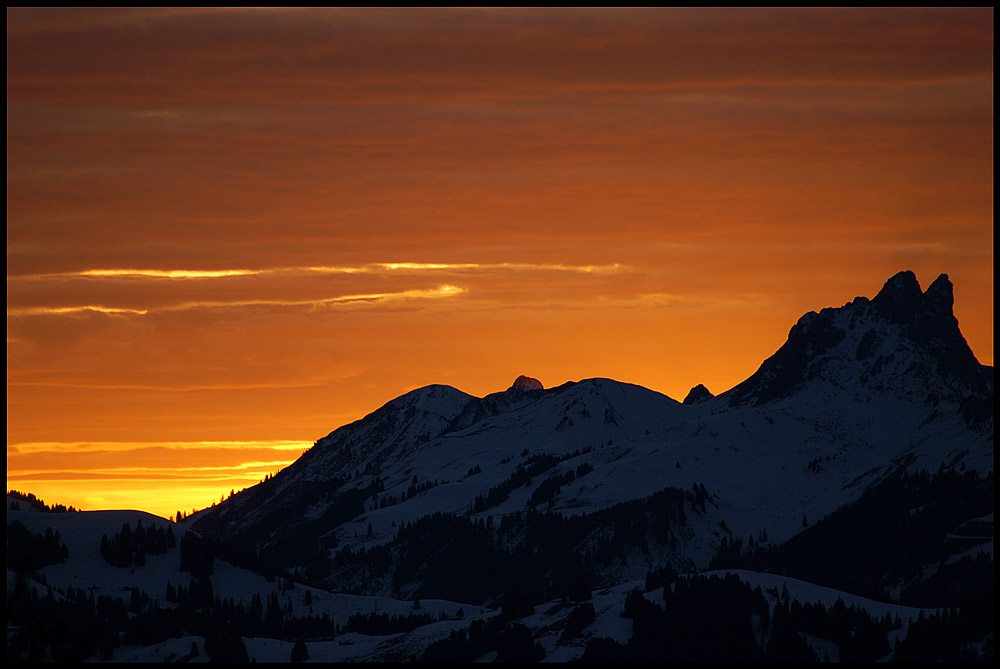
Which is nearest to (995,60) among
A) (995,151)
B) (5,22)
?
(995,151)

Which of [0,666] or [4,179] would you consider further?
[4,179]

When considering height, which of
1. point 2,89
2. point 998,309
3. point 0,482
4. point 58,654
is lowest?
point 58,654

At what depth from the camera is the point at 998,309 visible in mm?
199875

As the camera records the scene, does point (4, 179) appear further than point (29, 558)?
Yes

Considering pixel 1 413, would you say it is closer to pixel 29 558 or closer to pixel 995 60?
pixel 29 558

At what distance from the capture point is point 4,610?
8662 cm

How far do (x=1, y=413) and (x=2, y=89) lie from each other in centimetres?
2883

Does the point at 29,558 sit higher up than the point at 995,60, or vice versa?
the point at 995,60

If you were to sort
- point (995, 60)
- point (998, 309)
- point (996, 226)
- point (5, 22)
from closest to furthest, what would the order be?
1. point (5, 22)
2. point (995, 60)
3. point (996, 226)
4. point (998, 309)

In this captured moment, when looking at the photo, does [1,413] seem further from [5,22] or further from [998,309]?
[998,309]

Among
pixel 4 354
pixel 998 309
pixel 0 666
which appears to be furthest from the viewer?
pixel 998 309

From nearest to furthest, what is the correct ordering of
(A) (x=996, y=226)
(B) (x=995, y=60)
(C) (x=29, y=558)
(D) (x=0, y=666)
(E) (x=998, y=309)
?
(C) (x=29, y=558) < (D) (x=0, y=666) < (B) (x=995, y=60) < (A) (x=996, y=226) < (E) (x=998, y=309)

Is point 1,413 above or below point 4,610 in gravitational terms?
above

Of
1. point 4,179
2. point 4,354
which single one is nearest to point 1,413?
point 4,354
